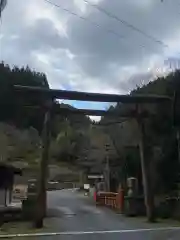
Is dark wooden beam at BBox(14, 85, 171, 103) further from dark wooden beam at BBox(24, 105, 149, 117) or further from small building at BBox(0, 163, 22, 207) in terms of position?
small building at BBox(0, 163, 22, 207)

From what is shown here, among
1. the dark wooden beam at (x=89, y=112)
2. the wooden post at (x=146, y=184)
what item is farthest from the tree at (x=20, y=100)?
the wooden post at (x=146, y=184)

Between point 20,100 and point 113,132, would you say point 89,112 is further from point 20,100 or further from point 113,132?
point 113,132

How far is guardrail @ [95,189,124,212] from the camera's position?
29.7m

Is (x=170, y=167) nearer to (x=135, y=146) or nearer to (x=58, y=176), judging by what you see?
(x=135, y=146)

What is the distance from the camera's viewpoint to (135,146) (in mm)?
34875

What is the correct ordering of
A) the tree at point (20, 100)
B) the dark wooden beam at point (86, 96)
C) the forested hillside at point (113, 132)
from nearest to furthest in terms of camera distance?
the dark wooden beam at point (86, 96) → the tree at point (20, 100) → the forested hillside at point (113, 132)

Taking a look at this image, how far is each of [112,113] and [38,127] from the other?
26574 millimetres

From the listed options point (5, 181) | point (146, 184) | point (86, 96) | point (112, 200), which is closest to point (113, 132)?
point (112, 200)

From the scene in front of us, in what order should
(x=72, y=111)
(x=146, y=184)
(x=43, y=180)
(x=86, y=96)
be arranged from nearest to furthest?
(x=43, y=180)
(x=86, y=96)
(x=72, y=111)
(x=146, y=184)

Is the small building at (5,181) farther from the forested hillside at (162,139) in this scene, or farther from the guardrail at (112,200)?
the guardrail at (112,200)

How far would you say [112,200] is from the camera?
33406 mm

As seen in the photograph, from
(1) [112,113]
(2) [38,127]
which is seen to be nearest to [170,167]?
(1) [112,113]

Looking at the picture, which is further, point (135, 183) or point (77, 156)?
point (77, 156)

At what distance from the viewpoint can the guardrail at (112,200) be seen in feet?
97.3
